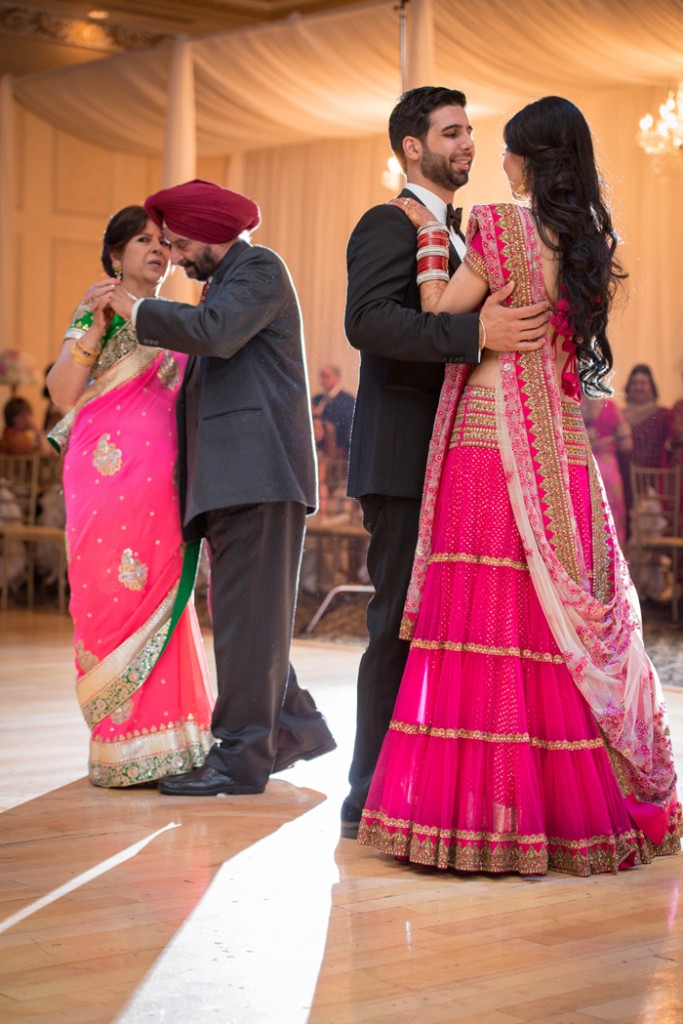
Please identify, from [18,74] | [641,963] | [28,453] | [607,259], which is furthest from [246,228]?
[18,74]

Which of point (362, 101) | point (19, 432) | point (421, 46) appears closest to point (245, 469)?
point (421, 46)

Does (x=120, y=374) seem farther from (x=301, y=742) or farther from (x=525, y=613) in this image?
(x=525, y=613)

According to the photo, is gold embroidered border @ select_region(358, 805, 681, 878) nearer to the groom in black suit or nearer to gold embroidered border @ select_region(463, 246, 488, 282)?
the groom in black suit

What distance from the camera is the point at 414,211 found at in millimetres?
2869

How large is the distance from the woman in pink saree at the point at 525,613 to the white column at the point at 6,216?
734 centimetres

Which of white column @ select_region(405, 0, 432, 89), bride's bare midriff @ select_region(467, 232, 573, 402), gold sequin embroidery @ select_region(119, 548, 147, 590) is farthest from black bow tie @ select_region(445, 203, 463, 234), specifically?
white column @ select_region(405, 0, 432, 89)

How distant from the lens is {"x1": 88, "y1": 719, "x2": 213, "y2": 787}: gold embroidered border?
3.45 metres

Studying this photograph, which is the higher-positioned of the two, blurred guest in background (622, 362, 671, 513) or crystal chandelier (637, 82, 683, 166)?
crystal chandelier (637, 82, 683, 166)

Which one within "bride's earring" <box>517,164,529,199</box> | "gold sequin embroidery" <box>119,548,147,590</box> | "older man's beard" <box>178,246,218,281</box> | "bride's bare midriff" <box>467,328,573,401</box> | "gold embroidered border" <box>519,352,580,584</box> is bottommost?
"gold sequin embroidery" <box>119,548,147,590</box>

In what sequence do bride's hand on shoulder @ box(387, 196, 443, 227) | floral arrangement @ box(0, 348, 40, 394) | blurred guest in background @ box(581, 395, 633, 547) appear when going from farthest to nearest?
1. floral arrangement @ box(0, 348, 40, 394)
2. blurred guest in background @ box(581, 395, 633, 547)
3. bride's hand on shoulder @ box(387, 196, 443, 227)

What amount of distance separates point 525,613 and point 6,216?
7695 mm

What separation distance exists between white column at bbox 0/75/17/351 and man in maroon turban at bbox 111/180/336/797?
21.4 ft

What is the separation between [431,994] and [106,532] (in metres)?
1.78

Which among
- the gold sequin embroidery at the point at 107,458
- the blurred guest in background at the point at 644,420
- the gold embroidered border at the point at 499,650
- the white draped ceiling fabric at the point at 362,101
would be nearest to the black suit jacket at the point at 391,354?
the gold embroidered border at the point at 499,650
